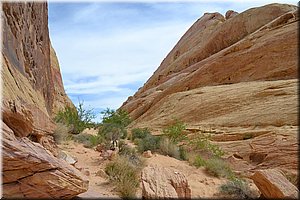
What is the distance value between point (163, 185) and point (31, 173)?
2755mm

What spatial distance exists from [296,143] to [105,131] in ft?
26.5

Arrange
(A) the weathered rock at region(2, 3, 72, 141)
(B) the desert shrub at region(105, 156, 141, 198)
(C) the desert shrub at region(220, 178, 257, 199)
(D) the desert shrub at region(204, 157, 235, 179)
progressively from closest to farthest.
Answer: (A) the weathered rock at region(2, 3, 72, 141)
(B) the desert shrub at region(105, 156, 141, 198)
(C) the desert shrub at region(220, 178, 257, 199)
(D) the desert shrub at region(204, 157, 235, 179)

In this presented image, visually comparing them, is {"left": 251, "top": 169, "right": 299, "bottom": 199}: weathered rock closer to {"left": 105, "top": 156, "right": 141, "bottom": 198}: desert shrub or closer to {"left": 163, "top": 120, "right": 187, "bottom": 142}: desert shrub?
{"left": 105, "top": 156, "right": 141, "bottom": 198}: desert shrub

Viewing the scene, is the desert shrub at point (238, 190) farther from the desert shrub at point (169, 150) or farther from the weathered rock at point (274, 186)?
the desert shrub at point (169, 150)

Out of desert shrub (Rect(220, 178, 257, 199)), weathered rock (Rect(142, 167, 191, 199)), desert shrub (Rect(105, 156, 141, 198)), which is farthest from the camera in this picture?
desert shrub (Rect(220, 178, 257, 199))

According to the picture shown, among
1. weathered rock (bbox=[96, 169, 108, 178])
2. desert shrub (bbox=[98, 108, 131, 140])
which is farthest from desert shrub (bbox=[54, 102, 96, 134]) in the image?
weathered rock (bbox=[96, 169, 108, 178])

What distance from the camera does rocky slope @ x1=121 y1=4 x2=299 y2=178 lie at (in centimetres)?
1368

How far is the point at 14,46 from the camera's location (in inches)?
263

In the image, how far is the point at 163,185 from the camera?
21.3 feet

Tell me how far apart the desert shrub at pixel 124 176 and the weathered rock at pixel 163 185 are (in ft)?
1.81

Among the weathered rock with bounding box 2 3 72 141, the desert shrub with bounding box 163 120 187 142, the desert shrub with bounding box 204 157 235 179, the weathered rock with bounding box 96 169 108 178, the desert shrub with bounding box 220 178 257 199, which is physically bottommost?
the desert shrub with bounding box 220 178 257 199

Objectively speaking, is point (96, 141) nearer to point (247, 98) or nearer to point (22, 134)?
point (22, 134)

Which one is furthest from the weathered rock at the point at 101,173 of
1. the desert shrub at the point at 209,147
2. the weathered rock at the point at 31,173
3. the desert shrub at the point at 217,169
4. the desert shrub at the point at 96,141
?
the desert shrub at the point at 209,147

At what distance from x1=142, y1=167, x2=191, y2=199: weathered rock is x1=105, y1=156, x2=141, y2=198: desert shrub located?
21.7 inches
